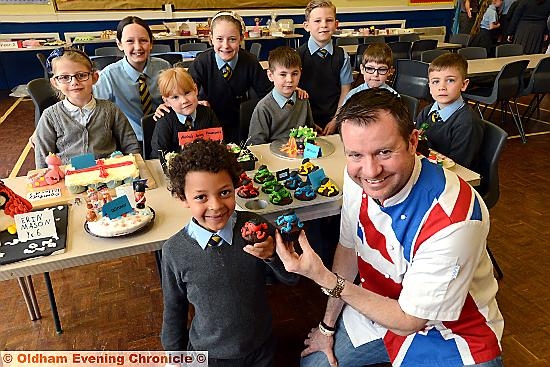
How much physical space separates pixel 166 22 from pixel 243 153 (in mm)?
6443

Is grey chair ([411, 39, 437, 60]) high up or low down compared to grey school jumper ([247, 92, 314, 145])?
up

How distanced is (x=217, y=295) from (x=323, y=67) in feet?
7.88

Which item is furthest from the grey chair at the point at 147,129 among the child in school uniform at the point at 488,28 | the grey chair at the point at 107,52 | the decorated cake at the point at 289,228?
the child in school uniform at the point at 488,28

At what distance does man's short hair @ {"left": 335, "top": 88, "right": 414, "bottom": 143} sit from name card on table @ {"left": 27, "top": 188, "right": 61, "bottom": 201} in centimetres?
137

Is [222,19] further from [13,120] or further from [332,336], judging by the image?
[13,120]

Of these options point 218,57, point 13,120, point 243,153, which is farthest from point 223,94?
point 13,120

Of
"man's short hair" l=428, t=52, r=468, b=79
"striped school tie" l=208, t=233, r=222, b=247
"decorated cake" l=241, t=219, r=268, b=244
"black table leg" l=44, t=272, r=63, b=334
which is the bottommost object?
"black table leg" l=44, t=272, r=63, b=334

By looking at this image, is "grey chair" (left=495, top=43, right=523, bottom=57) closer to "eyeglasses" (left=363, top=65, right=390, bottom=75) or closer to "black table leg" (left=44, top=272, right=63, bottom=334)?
"eyeglasses" (left=363, top=65, right=390, bottom=75)

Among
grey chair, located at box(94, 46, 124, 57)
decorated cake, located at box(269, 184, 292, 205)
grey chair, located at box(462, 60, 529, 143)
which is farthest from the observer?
grey chair, located at box(94, 46, 124, 57)

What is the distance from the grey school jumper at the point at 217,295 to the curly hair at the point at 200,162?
17 cm

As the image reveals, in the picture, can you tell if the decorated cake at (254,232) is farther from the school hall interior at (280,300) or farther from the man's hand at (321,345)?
the school hall interior at (280,300)

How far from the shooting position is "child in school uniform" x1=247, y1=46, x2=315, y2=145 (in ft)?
8.87

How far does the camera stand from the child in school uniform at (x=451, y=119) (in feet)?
7.79

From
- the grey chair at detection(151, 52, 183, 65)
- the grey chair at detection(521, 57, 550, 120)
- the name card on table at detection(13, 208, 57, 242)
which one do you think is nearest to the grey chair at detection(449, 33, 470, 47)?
the grey chair at detection(521, 57, 550, 120)
